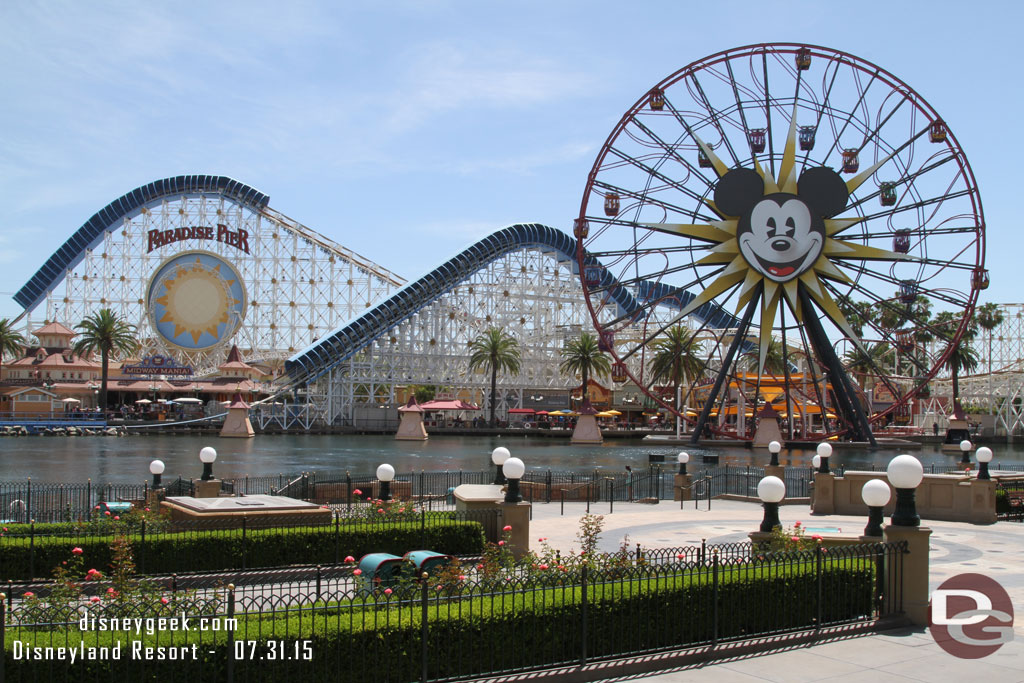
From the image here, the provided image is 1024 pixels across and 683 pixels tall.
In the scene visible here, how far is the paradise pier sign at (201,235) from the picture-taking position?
102 m

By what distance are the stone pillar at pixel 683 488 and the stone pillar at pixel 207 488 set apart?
13.6m

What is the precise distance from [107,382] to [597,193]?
62427 mm

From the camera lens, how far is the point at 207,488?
2436cm

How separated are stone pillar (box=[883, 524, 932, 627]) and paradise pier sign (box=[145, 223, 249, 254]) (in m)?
94.1

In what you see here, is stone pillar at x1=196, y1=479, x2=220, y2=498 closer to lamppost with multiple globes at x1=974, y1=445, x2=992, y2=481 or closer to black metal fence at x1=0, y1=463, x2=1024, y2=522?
black metal fence at x1=0, y1=463, x2=1024, y2=522

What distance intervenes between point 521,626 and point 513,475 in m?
6.48

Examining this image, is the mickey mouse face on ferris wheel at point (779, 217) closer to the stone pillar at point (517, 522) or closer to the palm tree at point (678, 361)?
the palm tree at point (678, 361)

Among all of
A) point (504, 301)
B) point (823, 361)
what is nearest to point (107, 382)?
point (504, 301)

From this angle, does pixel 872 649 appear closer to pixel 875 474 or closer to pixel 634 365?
pixel 875 474

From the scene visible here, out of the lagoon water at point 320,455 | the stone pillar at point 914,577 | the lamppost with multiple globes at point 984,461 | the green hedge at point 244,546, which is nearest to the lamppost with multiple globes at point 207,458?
the green hedge at point 244,546

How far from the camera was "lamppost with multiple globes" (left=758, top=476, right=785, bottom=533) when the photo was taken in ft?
50.3

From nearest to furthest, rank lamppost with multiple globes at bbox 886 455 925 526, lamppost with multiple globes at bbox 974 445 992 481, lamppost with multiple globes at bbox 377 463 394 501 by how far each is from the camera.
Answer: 1. lamppost with multiple globes at bbox 886 455 925 526
2. lamppost with multiple globes at bbox 377 463 394 501
3. lamppost with multiple globes at bbox 974 445 992 481

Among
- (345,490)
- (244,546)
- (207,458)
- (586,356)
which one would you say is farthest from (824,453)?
(586,356)

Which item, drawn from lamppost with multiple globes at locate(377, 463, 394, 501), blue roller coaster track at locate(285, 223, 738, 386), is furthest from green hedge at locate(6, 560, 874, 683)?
blue roller coaster track at locate(285, 223, 738, 386)
